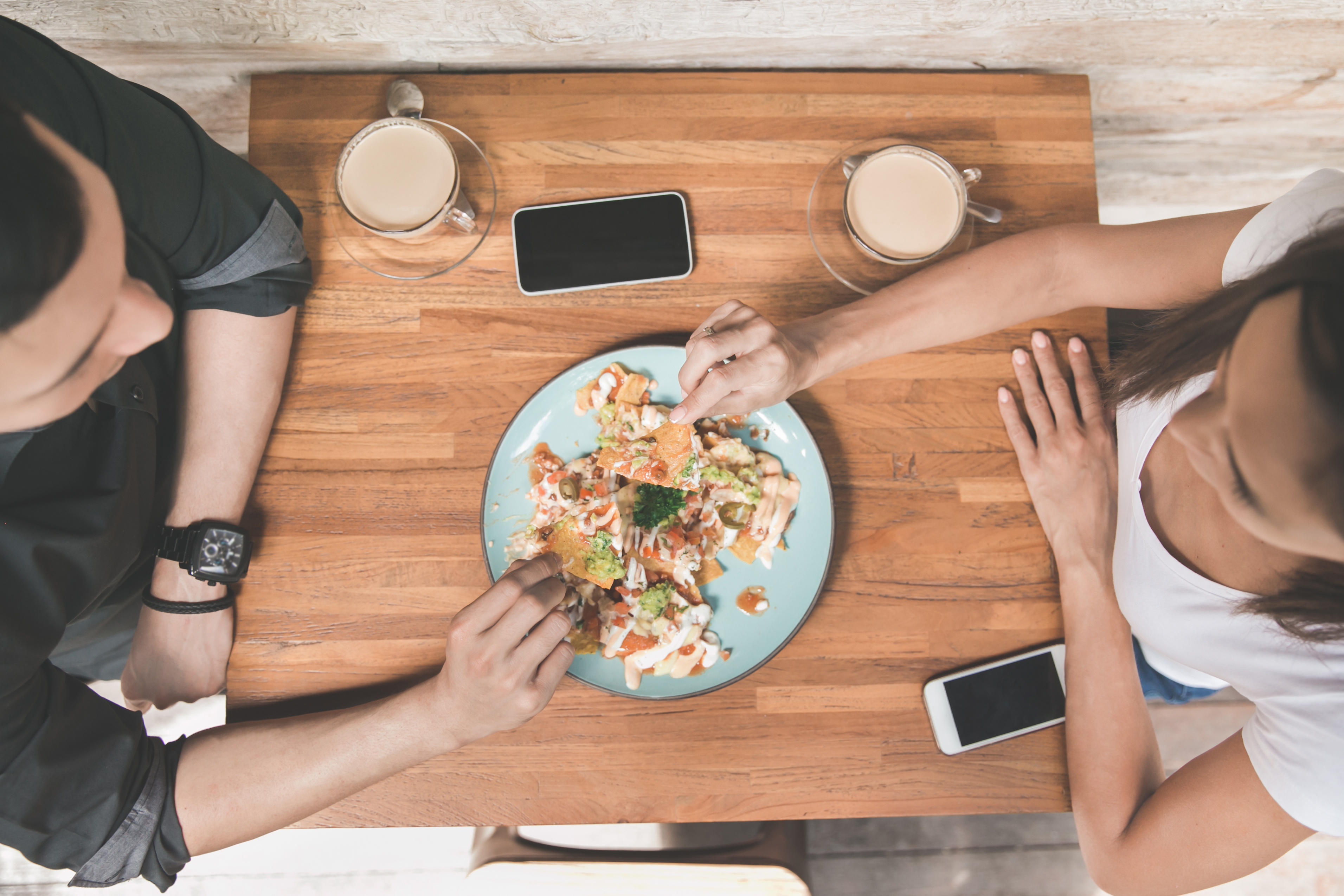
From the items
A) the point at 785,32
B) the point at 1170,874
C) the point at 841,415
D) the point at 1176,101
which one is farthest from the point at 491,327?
the point at 1176,101

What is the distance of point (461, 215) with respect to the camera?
1254 mm

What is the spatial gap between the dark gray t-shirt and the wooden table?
171 millimetres

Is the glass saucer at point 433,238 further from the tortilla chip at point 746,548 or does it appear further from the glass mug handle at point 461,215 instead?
the tortilla chip at point 746,548

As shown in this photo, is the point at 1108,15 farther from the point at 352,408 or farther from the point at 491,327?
the point at 352,408

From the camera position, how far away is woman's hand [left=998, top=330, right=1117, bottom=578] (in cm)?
125

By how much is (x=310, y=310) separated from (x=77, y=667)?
1326mm

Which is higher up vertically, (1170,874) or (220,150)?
(220,150)

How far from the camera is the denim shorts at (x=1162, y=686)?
1460 mm

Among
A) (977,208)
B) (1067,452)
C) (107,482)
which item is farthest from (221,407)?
(1067,452)

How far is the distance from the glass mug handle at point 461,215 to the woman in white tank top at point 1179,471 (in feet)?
1.75

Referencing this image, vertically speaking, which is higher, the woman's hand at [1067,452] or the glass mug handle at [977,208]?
the glass mug handle at [977,208]

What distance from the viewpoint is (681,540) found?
1.23 m

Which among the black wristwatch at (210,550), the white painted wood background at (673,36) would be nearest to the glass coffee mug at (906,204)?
the white painted wood background at (673,36)

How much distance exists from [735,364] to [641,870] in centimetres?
114
